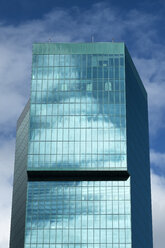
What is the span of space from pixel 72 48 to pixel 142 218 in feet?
179

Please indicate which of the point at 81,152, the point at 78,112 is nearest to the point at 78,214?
the point at 81,152

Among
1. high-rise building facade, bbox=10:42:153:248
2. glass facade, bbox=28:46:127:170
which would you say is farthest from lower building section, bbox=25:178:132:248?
glass facade, bbox=28:46:127:170

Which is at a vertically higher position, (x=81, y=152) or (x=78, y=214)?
(x=81, y=152)

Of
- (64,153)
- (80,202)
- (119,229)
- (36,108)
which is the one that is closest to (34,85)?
(36,108)

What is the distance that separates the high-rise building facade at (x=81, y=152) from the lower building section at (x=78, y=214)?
10.4 inches

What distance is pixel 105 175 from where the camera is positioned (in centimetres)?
18000

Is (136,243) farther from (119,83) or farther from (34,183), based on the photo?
(119,83)

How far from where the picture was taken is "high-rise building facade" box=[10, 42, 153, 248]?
17475 cm

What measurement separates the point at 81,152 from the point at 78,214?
55.9ft

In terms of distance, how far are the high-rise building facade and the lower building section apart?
0.26 metres

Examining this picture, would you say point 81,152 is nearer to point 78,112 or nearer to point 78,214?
point 78,112

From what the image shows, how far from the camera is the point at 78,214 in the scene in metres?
176

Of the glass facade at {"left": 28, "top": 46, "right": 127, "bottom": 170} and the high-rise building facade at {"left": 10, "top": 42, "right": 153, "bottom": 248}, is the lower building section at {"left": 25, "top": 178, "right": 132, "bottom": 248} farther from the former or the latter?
the glass facade at {"left": 28, "top": 46, "right": 127, "bottom": 170}

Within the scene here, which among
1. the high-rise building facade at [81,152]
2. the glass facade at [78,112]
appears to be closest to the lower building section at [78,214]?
the high-rise building facade at [81,152]
